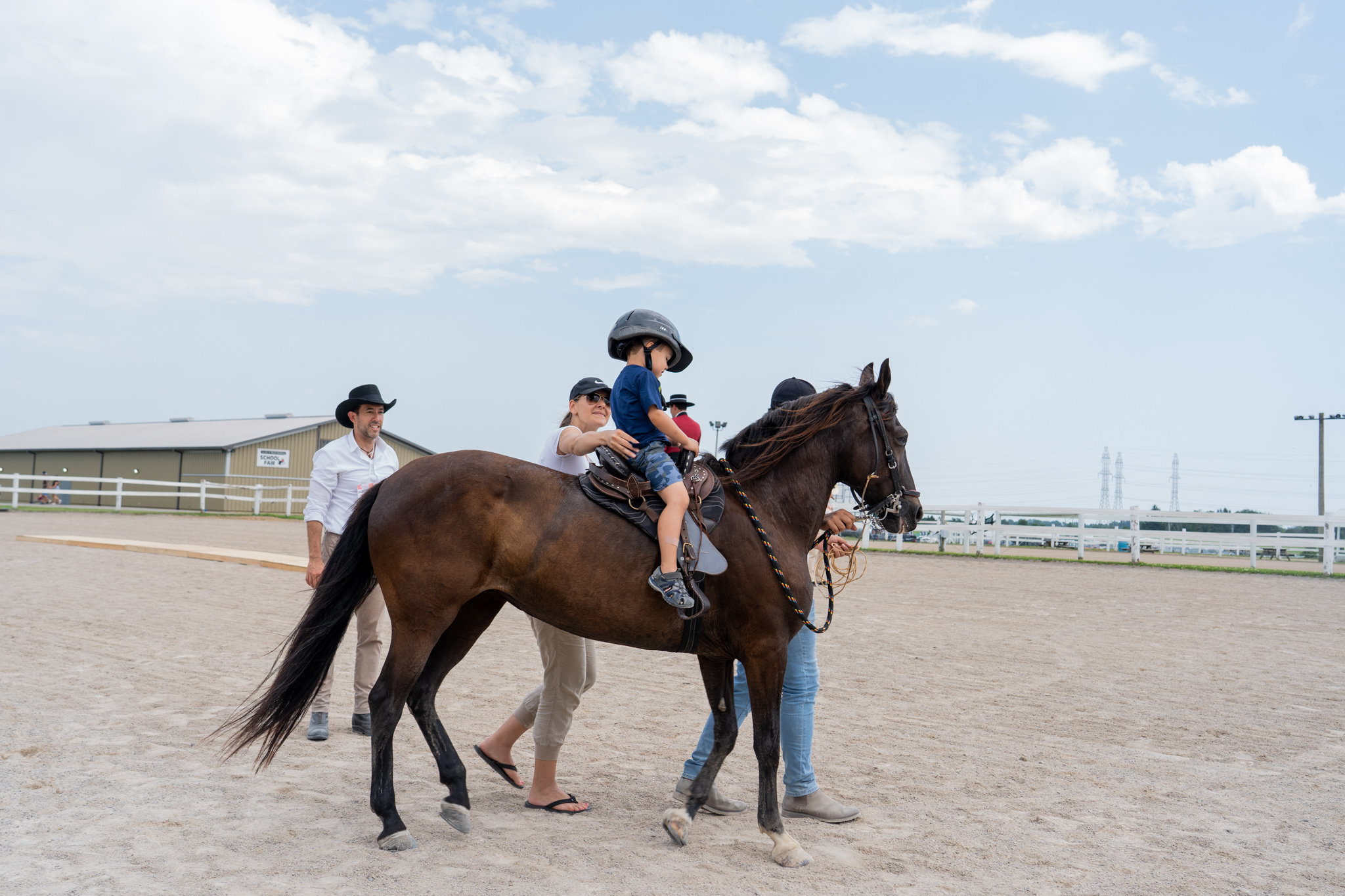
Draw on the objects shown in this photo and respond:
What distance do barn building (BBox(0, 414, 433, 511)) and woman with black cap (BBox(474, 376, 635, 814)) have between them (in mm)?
33163

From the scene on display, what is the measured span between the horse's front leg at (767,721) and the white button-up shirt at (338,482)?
295 cm

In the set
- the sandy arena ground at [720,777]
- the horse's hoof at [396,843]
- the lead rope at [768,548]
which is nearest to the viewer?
the sandy arena ground at [720,777]

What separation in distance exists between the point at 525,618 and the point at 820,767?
6.45 m

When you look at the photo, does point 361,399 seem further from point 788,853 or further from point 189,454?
point 189,454

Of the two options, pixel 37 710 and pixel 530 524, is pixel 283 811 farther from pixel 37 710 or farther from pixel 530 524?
pixel 37 710

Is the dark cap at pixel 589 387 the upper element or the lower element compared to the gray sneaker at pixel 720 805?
upper

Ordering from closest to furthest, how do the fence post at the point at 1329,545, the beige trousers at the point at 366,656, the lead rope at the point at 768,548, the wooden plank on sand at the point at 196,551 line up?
the lead rope at the point at 768,548 < the beige trousers at the point at 366,656 < the wooden plank on sand at the point at 196,551 < the fence post at the point at 1329,545

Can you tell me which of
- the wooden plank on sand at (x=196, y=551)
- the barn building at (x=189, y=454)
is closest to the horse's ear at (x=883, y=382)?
the wooden plank on sand at (x=196, y=551)

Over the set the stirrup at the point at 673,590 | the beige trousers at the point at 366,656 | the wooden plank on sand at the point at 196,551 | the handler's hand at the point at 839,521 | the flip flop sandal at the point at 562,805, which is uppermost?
the handler's hand at the point at 839,521

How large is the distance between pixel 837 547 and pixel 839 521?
0.86 ft

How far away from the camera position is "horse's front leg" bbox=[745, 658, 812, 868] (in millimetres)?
3861

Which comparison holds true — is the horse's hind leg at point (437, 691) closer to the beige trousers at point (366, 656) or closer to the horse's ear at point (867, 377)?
the beige trousers at point (366, 656)

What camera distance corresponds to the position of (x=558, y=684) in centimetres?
440

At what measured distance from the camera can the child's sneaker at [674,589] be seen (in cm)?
379
